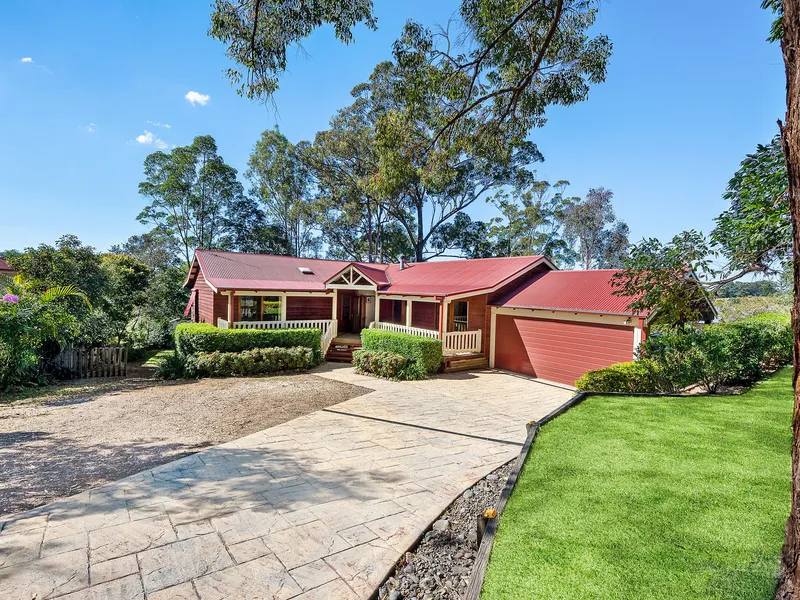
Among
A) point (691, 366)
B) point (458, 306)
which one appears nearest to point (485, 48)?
point (691, 366)

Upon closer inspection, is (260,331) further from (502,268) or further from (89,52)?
(502,268)

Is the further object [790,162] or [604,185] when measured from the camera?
[604,185]

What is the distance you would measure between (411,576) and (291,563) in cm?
104

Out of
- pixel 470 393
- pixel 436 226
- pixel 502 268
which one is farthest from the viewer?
pixel 436 226

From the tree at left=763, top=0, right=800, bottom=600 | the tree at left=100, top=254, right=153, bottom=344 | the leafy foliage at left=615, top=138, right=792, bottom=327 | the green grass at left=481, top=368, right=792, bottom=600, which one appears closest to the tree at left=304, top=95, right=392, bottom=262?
the tree at left=100, top=254, right=153, bottom=344

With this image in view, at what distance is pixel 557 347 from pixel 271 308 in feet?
38.2

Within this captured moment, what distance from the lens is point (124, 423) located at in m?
7.65

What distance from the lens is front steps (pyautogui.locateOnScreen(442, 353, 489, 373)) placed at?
1386cm

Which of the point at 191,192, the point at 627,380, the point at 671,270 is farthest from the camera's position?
the point at 191,192

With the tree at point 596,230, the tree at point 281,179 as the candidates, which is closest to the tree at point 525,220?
the tree at point 596,230

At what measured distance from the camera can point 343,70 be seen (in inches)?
298

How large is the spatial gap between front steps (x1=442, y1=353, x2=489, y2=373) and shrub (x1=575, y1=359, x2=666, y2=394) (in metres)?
5.66

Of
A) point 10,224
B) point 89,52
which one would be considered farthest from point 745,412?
point 10,224

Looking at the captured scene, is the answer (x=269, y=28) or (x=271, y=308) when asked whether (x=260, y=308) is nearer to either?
(x=271, y=308)
